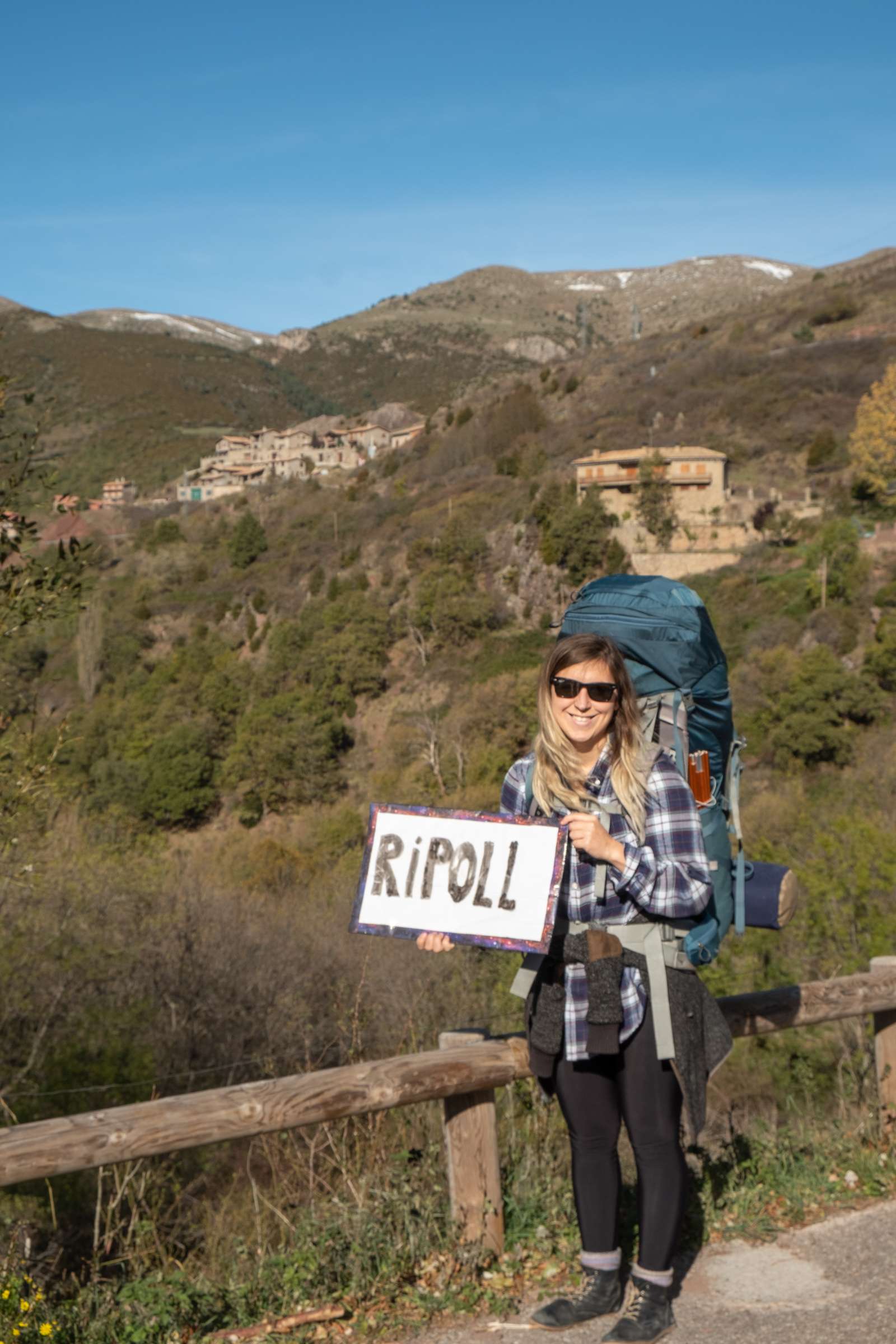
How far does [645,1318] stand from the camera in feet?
8.61

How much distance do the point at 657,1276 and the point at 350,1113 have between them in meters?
0.84

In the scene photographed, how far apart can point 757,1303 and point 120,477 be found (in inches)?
3857

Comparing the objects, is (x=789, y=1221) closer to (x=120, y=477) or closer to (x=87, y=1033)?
(x=87, y=1033)

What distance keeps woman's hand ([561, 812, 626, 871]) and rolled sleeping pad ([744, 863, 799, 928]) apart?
1.53ft

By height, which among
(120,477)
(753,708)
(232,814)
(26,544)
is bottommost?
(232,814)

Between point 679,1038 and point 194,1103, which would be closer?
point 679,1038

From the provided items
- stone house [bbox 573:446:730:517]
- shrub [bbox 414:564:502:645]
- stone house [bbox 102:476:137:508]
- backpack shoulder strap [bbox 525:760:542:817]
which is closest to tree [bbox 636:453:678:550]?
stone house [bbox 573:446:730:517]

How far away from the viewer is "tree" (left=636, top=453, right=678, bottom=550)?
45.1 meters

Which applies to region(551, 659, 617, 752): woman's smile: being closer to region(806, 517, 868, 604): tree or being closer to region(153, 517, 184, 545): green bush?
region(806, 517, 868, 604): tree

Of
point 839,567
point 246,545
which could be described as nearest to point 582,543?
point 839,567

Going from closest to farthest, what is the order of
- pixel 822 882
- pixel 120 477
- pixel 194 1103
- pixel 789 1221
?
1. pixel 194 1103
2. pixel 789 1221
3. pixel 822 882
4. pixel 120 477

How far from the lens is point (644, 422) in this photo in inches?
2270

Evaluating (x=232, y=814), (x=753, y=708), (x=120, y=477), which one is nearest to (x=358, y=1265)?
(x=753, y=708)

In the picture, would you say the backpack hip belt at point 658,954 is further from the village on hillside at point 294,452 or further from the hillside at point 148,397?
the hillside at point 148,397
